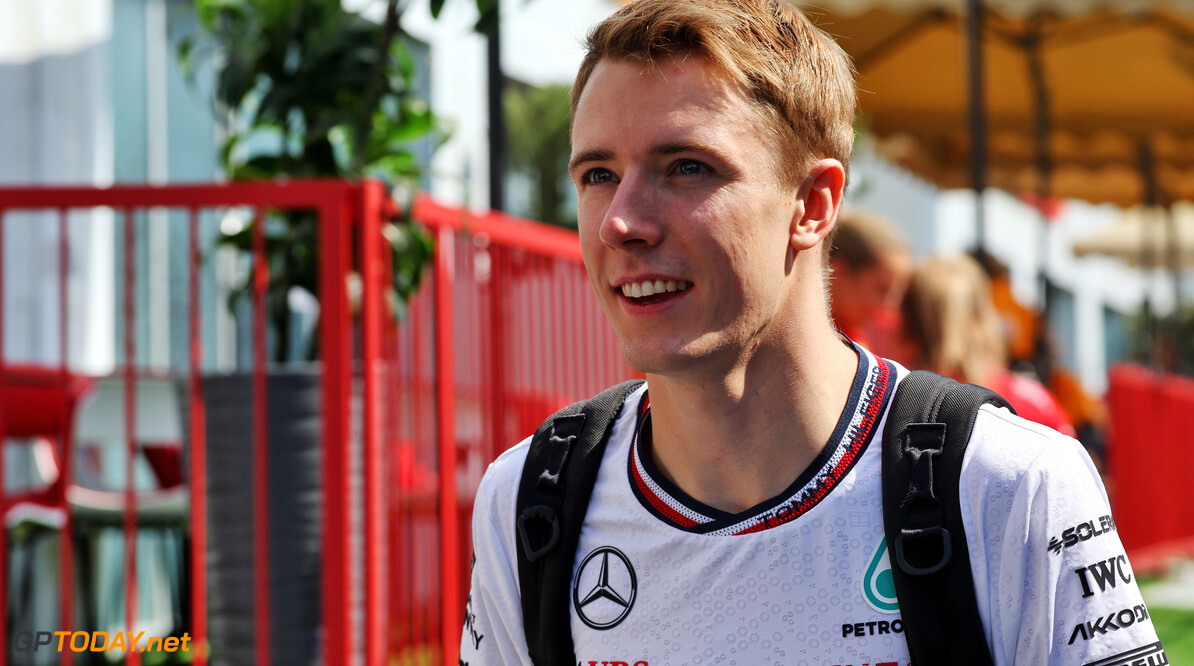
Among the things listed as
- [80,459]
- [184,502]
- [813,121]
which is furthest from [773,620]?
[80,459]

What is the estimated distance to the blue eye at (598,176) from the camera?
1591 mm

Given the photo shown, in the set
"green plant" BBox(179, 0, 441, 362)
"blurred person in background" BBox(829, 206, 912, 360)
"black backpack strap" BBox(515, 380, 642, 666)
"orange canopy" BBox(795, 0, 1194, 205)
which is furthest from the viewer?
"orange canopy" BBox(795, 0, 1194, 205)

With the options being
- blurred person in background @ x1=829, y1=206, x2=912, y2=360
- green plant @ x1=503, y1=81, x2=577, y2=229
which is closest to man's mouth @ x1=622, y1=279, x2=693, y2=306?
blurred person in background @ x1=829, y1=206, x2=912, y2=360

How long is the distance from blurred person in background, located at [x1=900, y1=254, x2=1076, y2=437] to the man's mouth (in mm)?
2323

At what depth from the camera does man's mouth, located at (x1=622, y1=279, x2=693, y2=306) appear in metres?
1.52

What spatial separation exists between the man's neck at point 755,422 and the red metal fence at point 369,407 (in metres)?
1.68

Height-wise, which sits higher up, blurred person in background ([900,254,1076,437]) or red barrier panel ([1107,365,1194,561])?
blurred person in background ([900,254,1076,437])

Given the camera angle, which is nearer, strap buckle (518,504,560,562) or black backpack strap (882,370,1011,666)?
black backpack strap (882,370,1011,666)

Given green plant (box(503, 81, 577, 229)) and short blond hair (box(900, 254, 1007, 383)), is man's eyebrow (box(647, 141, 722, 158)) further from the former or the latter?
green plant (box(503, 81, 577, 229))

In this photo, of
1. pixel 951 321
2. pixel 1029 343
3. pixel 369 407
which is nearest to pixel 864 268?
pixel 951 321

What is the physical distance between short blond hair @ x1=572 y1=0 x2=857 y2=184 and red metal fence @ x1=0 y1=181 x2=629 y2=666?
65.2 inches

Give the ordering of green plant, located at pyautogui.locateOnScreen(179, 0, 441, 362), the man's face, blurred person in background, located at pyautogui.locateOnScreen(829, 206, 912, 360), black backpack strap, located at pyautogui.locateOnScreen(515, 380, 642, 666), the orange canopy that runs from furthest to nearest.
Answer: the orange canopy
blurred person in background, located at pyautogui.locateOnScreen(829, 206, 912, 360)
green plant, located at pyautogui.locateOnScreen(179, 0, 441, 362)
black backpack strap, located at pyautogui.locateOnScreen(515, 380, 642, 666)
the man's face

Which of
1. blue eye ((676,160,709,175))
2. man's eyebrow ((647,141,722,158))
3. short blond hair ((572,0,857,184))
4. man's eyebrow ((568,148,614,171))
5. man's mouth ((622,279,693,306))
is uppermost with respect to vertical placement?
short blond hair ((572,0,857,184))

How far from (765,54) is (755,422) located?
0.48 metres
